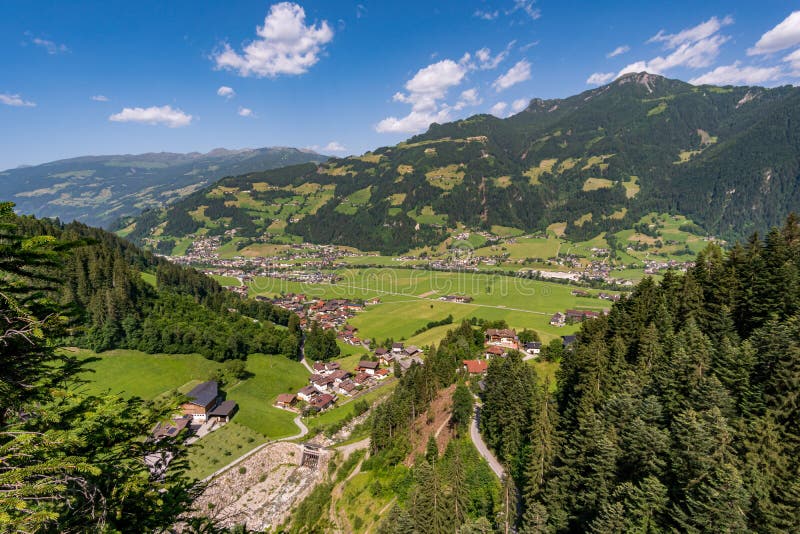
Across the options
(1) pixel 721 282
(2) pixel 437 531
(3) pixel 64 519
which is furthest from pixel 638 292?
(3) pixel 64 519

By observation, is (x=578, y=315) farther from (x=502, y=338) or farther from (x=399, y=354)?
(x=399, y=354)

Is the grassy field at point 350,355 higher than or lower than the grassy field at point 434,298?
lower

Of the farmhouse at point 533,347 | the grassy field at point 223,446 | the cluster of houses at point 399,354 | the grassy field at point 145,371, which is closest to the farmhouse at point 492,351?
the farmhouse at point 533,347

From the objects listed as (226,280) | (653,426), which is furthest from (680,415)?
(226,280)

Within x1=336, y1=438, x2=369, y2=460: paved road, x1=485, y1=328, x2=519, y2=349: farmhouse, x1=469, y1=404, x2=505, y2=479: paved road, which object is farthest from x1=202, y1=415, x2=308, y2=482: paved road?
x1=485, y1=328, x2=519, y2=349: farmhouse

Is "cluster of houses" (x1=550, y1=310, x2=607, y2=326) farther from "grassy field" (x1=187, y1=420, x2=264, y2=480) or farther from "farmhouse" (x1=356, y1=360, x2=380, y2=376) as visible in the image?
"grassy field" (x1=187, y1=420, x2=264, y2=480)

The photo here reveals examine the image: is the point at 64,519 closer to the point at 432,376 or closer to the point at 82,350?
the point at 432,376

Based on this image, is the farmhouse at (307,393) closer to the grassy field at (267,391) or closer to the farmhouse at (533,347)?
the grassy field at (267,391)
